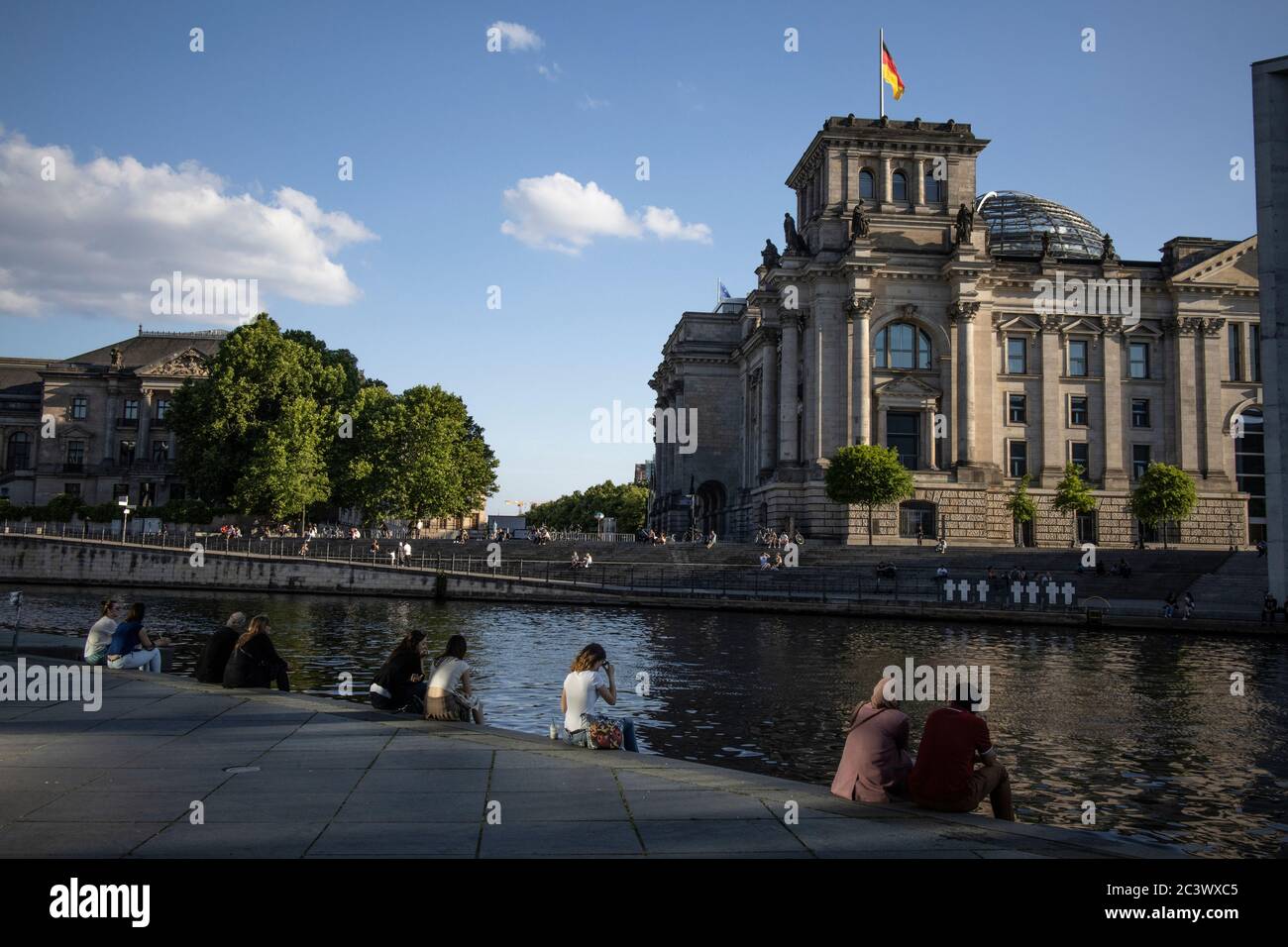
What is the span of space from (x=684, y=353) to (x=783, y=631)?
6396 cm

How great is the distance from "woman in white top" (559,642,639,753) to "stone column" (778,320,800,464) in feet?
215

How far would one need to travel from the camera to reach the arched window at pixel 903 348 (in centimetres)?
7569

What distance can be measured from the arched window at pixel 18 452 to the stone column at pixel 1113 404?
103 metres

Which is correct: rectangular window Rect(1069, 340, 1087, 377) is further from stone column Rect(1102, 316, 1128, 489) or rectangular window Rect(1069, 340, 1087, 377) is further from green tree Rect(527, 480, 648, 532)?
green tree Rect(527, 480, 648, 532)

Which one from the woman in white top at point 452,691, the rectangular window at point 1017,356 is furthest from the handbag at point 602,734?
the rectangular window at point 1017,356

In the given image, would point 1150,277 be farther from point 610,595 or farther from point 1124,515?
point 610,595

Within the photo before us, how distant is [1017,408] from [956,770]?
73.1m

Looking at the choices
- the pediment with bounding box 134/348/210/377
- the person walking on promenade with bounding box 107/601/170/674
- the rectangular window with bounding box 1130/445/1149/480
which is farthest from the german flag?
the pediment with bounding box 134/348/210/377

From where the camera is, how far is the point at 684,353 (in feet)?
331

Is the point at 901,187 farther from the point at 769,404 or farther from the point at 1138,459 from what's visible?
the point at 1138,459

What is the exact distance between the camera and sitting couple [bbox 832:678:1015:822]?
9.42 m

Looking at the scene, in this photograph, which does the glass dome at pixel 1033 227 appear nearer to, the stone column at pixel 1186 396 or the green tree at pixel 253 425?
the stone column at pixel 1186 396

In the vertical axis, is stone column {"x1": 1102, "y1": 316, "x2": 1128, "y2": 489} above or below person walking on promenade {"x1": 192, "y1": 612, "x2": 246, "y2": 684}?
above

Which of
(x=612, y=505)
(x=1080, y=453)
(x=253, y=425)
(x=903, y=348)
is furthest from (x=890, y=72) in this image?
(x=612, y=505)
